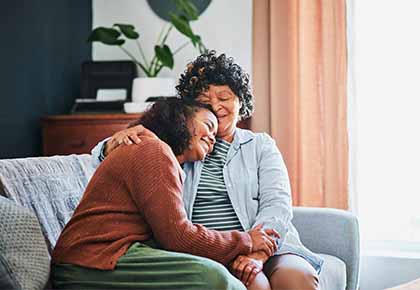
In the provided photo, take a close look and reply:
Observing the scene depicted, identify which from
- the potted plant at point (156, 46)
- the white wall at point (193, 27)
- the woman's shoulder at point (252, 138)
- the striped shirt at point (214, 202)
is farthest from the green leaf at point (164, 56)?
the striped shirt at point (214, 202)

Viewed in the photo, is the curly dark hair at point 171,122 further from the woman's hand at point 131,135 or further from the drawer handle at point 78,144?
the drawer handle at point 78,144

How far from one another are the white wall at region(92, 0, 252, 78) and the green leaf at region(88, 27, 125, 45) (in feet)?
1.13

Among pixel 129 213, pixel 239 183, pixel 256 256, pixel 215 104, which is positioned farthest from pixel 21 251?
pixel 215 104

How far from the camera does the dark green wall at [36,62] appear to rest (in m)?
2.94

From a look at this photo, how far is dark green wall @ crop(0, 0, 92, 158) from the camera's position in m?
2.94

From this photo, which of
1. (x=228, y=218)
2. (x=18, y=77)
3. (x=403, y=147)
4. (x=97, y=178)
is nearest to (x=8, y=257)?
(x=97, y=178)

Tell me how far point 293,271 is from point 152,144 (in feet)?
1.88

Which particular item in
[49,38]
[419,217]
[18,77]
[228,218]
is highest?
[49,38]

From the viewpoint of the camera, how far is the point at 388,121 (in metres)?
3.20

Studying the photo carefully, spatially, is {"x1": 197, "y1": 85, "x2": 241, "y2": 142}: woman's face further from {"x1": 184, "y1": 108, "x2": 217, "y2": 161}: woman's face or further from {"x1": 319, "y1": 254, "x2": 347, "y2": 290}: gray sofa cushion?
{"x1": 319, "y1": 254, "x2": 347, "y2": 290}: gray sofa cushion

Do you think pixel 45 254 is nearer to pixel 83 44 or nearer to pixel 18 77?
pixel 18 77

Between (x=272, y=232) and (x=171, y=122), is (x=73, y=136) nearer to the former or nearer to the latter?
(x=171, y=122)

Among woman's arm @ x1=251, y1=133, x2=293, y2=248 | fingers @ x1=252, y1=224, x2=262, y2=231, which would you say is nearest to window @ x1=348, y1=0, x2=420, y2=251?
woman's arm @ x1=251, y1=133, x2=293, y2=248

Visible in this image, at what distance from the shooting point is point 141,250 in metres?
1.54
